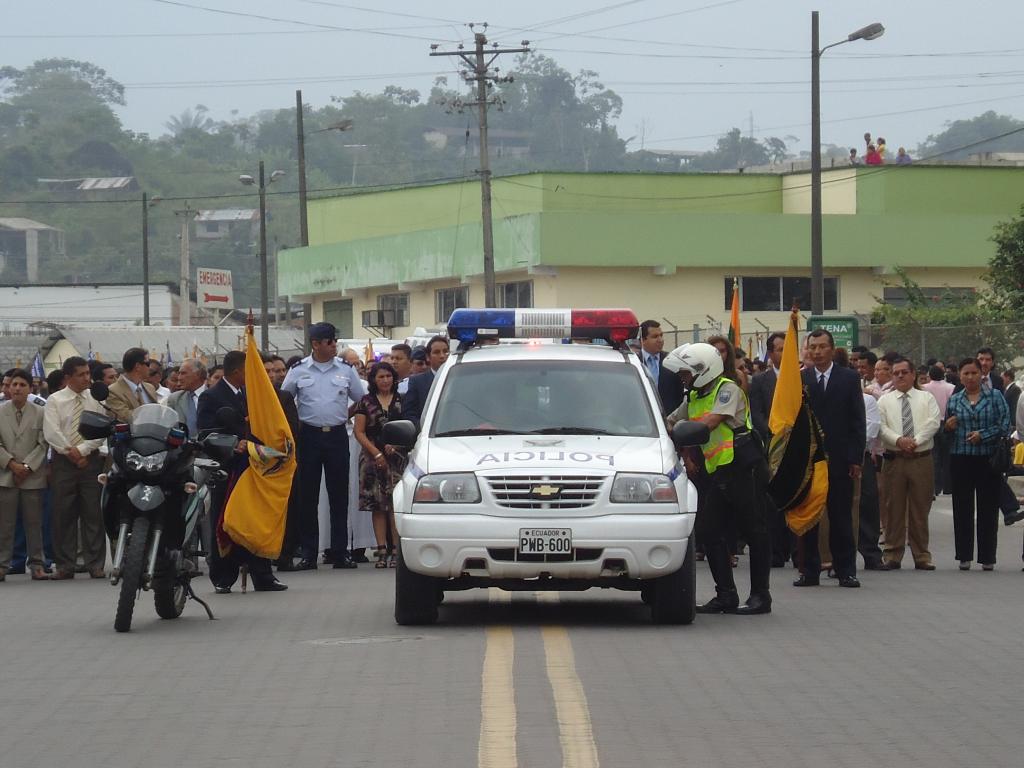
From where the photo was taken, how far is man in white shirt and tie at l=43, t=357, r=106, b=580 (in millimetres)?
17500

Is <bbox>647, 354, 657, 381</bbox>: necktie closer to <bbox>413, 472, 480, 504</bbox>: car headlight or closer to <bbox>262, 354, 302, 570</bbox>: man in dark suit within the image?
<bbox>262, 354, 302, 570</bbox>: man in dark suit

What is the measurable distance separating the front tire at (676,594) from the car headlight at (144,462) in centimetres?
324

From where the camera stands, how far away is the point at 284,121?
184 m

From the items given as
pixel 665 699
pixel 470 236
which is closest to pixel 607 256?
pixel 470 236

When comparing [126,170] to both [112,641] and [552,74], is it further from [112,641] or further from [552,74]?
[112,641]

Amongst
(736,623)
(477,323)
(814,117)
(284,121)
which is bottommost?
(736,623)

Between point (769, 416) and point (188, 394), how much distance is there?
17.6 feet

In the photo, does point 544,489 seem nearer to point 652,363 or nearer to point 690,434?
point 690,434

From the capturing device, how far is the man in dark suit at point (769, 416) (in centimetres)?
1677

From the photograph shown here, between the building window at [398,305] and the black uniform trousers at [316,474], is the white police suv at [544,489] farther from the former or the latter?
the building window at [398,305]

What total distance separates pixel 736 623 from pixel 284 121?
175001 mm

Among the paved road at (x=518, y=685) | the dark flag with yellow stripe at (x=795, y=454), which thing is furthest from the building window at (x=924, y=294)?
the paved road at (x=518, y=685)

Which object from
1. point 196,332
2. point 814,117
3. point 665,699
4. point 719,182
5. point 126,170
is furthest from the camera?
point 126,170

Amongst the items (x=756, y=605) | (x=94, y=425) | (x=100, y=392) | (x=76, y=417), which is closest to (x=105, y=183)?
(x=76, y=417)
